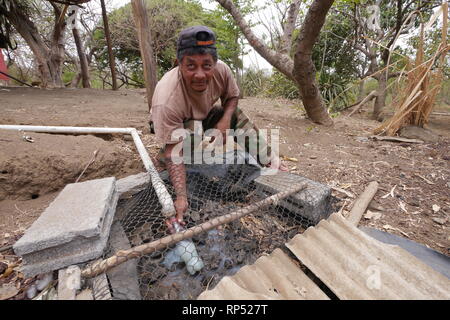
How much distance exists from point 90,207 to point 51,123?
2.32m

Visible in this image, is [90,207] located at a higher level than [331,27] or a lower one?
lower

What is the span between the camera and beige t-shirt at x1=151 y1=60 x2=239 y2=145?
173 centimetres

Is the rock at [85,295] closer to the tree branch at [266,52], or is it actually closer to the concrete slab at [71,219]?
the concrete slab at [71,219]

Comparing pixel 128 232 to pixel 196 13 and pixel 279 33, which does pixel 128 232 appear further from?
pixel 196 13

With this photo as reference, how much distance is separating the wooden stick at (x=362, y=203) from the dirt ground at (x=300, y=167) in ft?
0.24

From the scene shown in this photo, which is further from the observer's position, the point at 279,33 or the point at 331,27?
the point at 279,33

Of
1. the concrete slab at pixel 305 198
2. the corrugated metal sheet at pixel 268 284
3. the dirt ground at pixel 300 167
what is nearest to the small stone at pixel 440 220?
the dirt ground at pixel 300 167

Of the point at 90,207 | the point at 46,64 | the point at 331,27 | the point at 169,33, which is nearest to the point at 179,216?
the point at 90,207

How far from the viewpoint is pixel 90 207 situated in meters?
1.24

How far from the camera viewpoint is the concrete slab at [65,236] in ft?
3.29

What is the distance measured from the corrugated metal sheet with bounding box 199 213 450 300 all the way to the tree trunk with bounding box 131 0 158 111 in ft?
10.1

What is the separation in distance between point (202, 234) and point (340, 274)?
2.71ft

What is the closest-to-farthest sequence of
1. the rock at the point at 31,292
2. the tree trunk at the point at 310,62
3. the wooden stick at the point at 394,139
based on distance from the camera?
the rock at the point at 31,292 → the tree trunk at the point at 310,62 → the wooden stick at the point at 394,139
